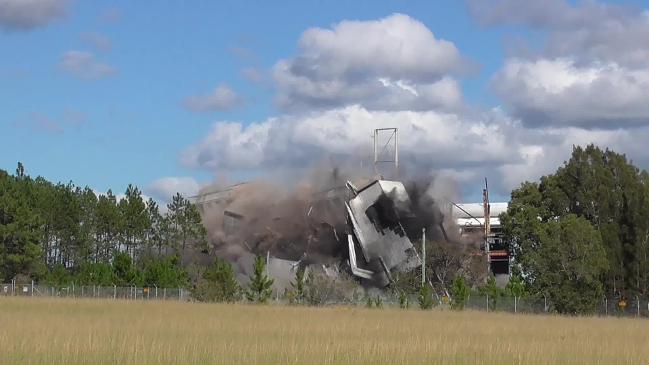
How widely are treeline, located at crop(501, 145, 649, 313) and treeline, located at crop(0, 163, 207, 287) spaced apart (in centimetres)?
3230

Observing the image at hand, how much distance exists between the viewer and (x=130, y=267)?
284ft

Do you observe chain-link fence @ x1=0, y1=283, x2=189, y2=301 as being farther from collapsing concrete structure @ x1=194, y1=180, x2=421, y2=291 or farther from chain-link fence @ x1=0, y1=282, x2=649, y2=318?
collapsing concrete structure @ x1=194, y1=180, x2=421, y2=291

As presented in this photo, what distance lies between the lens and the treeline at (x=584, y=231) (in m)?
62.2

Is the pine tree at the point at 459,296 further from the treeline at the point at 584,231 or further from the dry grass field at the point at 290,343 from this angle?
the dry grass field at the point at 290,343

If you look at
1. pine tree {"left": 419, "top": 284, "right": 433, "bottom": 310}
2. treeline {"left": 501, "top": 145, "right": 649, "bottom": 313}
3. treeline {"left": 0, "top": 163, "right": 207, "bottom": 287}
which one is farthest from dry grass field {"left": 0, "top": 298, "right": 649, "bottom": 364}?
treeline {"left": 0, "top": 163, "right": 207, "bottom": 287}

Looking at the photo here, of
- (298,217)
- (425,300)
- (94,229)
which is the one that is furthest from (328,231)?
(425,300)

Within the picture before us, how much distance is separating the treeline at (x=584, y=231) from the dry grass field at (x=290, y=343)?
21.8 meters

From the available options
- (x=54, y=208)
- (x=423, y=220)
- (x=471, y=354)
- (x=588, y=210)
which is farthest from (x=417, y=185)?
(x=471, y=354)

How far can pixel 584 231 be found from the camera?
6253 cm

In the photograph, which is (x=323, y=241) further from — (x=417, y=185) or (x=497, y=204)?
(x=497, y=204)

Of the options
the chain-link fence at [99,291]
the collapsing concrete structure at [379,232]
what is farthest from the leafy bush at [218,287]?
the collapsing concrete structure at [379,232]

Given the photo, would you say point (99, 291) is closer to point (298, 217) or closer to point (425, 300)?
point (425, 300)

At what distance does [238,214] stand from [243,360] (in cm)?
9362

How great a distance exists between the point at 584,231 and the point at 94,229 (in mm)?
56655
